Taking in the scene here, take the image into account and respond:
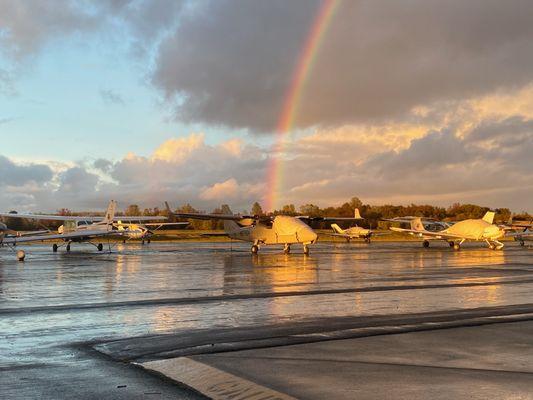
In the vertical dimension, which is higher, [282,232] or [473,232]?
[282,232]

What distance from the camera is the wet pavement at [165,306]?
6.34 m

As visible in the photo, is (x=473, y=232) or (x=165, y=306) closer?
(x=165, y=306)

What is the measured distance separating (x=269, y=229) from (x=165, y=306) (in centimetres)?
2555

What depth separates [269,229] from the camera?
124ft

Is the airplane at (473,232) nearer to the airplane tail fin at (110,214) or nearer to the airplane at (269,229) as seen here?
the airplane at (269,229)

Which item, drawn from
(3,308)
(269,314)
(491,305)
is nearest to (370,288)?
(491,305)

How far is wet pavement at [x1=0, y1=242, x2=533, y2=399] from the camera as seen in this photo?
6.34 metres

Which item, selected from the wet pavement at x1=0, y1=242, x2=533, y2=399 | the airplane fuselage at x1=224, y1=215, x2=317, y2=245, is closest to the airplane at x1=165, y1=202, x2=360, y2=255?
the airplane fuselage at x1=224, y1=215, x2=317, y2=245

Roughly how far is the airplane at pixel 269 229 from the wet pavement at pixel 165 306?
12.9m

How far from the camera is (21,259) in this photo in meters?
29.2

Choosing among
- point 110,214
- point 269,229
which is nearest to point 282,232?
point 269,229

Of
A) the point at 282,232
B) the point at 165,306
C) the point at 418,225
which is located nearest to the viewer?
the point at 165,306

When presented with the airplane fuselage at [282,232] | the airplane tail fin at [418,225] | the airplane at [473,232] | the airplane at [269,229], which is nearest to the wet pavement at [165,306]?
the airplane fuselage at [282,232]

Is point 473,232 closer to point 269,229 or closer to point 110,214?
point 269,229
